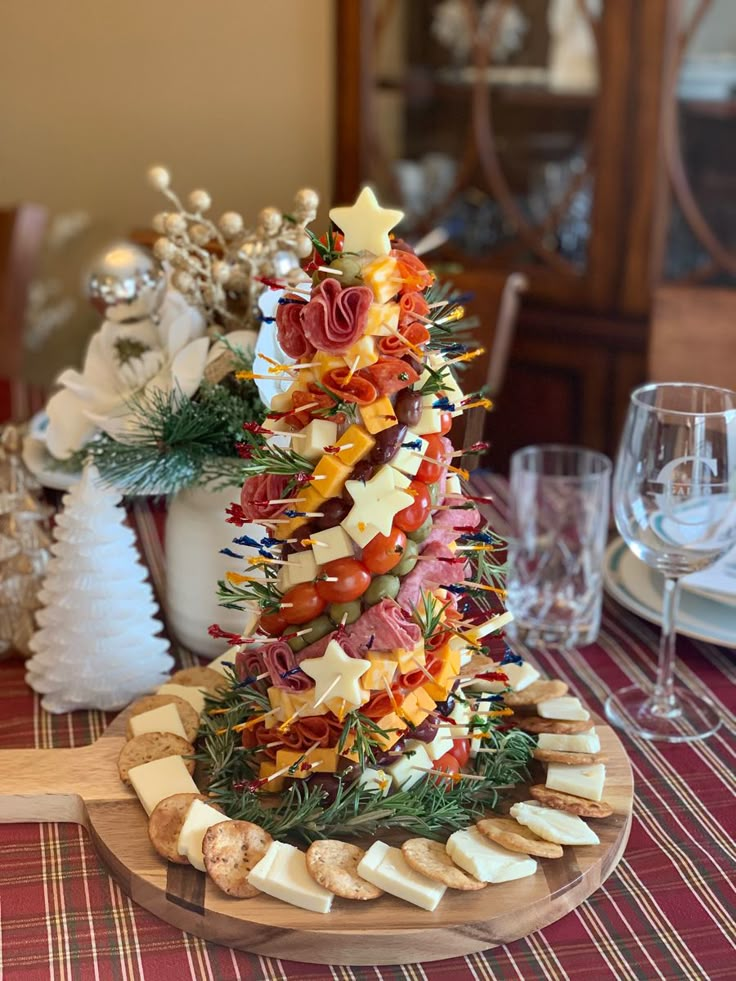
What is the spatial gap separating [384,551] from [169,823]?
0.22 metres

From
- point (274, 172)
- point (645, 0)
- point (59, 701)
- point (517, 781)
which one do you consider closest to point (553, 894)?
point (517, 781)

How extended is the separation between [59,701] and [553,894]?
0.44 m

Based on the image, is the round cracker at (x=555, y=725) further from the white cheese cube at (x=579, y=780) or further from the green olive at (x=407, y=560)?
the green olive at (x=407, y=560)

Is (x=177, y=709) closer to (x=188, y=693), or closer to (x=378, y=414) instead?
(x=188, y=693)

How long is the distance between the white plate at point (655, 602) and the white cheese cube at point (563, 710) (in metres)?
0.19

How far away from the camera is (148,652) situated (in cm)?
94

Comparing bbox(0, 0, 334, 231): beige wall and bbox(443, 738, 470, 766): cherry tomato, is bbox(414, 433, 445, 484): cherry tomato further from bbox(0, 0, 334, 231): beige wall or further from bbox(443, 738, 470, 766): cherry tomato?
bbox(0, 0, 334, 231): beige wall

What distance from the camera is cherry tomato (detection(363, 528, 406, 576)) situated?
2.36ft

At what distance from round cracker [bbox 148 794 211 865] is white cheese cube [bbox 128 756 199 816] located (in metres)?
0.01

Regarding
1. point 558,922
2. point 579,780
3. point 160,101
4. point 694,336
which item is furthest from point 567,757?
point 160,101

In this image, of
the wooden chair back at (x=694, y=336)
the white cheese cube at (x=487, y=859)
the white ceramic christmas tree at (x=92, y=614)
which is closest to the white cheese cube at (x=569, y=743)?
the white cheese cube at (x=487, y=859)

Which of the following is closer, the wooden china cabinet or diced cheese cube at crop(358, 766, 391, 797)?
diced cheese cube at crop(358, 766, 391, 797)

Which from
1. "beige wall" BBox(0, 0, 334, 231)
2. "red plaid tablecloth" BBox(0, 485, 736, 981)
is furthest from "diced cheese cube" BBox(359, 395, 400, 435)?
"beige wall" BBox(0, 0, 334, 231)

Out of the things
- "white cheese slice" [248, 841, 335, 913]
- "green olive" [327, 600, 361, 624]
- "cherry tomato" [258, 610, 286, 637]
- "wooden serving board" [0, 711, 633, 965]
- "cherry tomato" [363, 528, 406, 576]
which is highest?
"cherry tomato" [363, 528, 406, 576]
